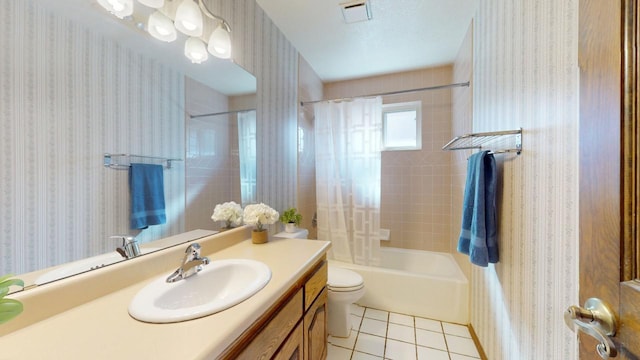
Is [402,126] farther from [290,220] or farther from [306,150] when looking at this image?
[290,220]

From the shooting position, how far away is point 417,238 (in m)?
2.76

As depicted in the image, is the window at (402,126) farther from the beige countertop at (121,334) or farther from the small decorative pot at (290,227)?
the beige countertop at (121,334)

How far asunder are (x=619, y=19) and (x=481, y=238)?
1.15m

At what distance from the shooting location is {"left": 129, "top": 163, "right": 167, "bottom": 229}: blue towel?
37.2 inches

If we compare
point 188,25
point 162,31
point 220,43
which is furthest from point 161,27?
point 220,43

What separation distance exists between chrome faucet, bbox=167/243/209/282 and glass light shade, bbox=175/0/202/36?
3.44ft

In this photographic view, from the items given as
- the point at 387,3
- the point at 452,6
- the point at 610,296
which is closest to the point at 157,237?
the point at 610,296

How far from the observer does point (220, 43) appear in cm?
138

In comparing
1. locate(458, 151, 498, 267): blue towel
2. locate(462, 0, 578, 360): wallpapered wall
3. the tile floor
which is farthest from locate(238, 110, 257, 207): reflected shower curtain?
locate(462, 0, 578, 360): wallpapered wall

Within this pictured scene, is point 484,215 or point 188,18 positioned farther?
point 484,215

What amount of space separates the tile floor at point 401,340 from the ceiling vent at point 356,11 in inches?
94.6

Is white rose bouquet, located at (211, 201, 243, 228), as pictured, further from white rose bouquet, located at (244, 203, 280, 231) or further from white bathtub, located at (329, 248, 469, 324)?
white bathtub, located at (329, 248, 469, 324)

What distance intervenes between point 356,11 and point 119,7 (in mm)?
1457

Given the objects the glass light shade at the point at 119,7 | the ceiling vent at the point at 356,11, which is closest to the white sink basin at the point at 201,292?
the glass light shade at the point at 119,7
